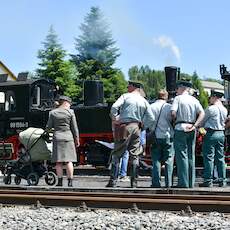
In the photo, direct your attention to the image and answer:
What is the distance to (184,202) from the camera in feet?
22.0

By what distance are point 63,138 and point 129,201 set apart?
138 inches

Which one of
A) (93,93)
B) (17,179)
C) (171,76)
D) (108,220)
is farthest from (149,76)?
(108,220)

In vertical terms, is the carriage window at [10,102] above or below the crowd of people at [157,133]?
above

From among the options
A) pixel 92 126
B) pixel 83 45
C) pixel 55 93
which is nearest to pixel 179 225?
pixel 92 126

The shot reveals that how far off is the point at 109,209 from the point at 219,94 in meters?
4.47

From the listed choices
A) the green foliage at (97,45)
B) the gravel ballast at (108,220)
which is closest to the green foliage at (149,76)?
the green foliage at (97,45)

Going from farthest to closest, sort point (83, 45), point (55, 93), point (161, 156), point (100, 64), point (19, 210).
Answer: point (83, 45)
point (100, 64)
point (55, 93)
point (161, 156)
point (19, 210)

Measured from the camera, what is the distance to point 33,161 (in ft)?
37.3

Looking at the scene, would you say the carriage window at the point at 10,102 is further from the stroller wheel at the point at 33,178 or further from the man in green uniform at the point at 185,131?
the man in green uniform at the point at 185,131

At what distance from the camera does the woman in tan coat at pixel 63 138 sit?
10086mm

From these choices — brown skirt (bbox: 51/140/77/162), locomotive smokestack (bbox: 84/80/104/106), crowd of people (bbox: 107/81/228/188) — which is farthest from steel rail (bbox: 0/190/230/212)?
locomotive smokestack (bbox: 84/80/104/106)

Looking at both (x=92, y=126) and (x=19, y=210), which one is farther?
(x=92, y=126)

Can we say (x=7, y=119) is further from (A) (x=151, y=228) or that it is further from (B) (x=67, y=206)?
(A) (x=151, y=228)

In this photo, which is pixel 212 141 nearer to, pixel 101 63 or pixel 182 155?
pixel 182 155
